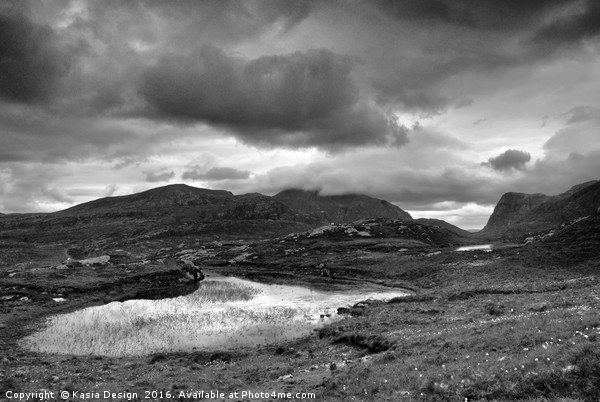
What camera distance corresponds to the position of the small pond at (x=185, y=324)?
3319 cm

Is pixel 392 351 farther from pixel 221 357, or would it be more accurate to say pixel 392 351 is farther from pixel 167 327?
pixel 167 327

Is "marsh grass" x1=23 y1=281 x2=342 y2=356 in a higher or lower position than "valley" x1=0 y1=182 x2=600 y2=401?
lower

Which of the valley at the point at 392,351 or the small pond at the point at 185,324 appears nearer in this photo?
the valley at the point at 392,351

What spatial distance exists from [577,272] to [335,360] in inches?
1897

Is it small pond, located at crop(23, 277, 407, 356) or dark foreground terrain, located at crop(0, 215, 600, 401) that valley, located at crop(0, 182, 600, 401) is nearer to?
dark foreground terrain, located at crop(0, 215, 600, 401)

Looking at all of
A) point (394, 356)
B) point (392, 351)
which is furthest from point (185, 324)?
point (394, 356)

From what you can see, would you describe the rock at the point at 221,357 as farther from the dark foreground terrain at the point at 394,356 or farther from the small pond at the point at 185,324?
the small pond at the point at 185,324

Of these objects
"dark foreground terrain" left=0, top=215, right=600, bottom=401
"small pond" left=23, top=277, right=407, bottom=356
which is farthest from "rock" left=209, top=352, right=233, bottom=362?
"small pond" left=23, top=277, right=407, bottom=356

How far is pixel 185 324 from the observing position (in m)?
40.6

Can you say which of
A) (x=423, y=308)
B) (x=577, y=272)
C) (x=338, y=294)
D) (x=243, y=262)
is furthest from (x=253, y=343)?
(x=243, y=262)

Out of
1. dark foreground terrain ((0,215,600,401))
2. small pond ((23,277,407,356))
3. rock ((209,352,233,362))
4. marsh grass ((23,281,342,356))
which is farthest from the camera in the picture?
small pond ((23,277,407,356))

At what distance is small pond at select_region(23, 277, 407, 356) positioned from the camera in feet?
109

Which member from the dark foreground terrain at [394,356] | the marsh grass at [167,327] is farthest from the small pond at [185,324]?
the dark foreground terrain at [394,356]

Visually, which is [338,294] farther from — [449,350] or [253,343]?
[449,350]
